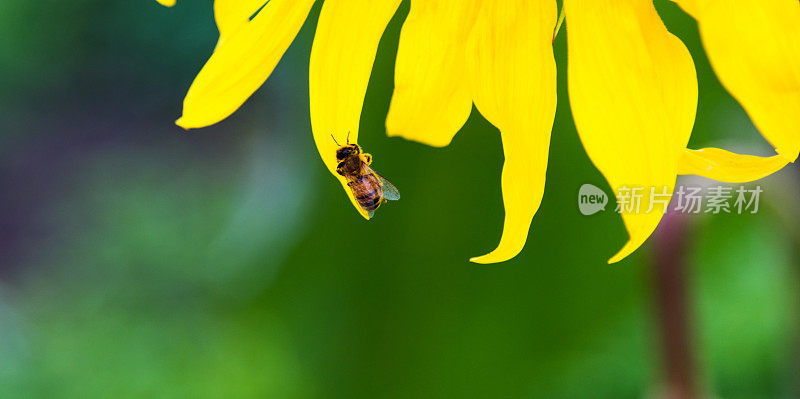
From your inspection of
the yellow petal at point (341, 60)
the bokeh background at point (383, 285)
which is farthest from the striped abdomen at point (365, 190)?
the bokeh background at point (383, 285)

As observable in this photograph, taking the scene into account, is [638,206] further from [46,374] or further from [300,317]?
[46,374]

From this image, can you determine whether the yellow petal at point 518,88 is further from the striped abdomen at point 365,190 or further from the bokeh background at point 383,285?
the bokeh background at point 383,285

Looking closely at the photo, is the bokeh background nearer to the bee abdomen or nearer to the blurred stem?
the blurred stem

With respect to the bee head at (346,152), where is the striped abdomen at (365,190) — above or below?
below

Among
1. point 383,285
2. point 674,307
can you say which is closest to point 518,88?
point 674,307

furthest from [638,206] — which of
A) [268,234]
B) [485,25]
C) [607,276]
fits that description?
[268,234]
